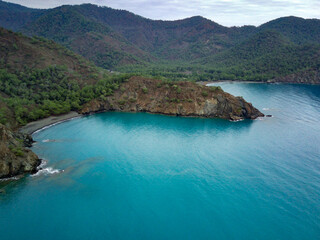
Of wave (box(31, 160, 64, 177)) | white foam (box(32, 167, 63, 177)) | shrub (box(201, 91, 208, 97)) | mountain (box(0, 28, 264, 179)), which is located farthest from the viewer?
shrub (box(201, 91, 208, 97))

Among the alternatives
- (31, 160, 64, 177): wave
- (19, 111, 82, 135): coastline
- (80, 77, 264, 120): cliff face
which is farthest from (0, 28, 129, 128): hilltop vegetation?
(31, 160, 64, 177): wave

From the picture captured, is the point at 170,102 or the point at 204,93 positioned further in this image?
the point at 170,102

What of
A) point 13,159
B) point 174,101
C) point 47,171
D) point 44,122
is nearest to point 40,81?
point 44,122

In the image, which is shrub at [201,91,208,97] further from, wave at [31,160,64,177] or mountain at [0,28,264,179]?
wave at [31,160,64,177]

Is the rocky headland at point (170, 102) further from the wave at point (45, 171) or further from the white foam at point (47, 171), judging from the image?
the white foam at point (47, 171)

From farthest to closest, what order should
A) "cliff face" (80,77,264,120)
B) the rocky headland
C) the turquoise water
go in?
"cliff face" (80,77,264,120) < the rocky headland < the turquoise water

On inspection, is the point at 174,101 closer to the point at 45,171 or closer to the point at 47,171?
the point at 47,171

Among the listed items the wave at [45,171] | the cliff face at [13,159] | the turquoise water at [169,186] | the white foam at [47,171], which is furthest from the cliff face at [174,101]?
the white foam at [47,171]
